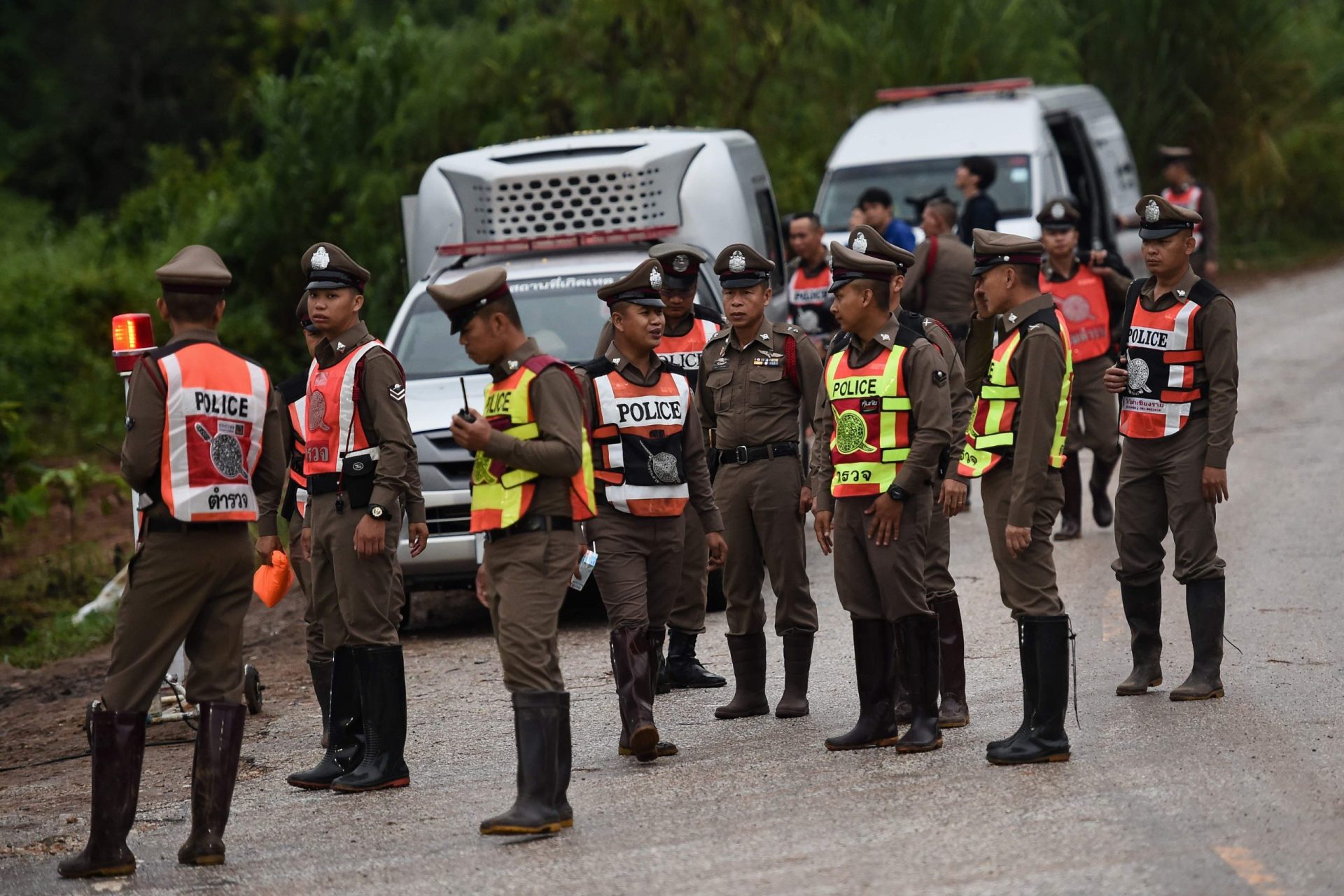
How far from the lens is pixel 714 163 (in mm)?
12195

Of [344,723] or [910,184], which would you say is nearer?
[344,723]

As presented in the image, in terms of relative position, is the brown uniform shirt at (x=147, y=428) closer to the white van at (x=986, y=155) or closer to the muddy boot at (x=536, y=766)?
the muddy boot at (x=536, y=766)

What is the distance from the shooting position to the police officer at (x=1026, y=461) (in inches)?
274

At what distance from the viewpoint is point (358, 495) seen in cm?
716

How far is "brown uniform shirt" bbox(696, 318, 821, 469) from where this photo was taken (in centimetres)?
821

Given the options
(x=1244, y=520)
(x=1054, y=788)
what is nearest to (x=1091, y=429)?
(x=1244, y=520)

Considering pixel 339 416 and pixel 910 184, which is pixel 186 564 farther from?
pixel 910 184

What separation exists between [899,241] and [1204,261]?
7.55m

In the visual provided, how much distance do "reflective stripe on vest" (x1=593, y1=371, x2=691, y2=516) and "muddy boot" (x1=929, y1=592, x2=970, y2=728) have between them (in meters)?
1.17

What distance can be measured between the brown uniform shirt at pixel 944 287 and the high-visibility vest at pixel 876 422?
4951 mm

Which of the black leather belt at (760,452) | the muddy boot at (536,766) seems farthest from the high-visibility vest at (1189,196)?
the muddy boot at (536,766)

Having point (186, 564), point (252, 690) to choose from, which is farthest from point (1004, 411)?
point (252, 690)

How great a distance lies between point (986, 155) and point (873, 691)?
11.6m

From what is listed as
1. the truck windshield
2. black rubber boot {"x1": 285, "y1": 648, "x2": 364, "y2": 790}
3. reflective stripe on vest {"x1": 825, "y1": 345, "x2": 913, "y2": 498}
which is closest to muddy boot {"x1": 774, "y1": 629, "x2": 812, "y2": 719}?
reflective stripe on vest {"x1": 825, "y1": 345, "x2": 913, "y2": 498}
